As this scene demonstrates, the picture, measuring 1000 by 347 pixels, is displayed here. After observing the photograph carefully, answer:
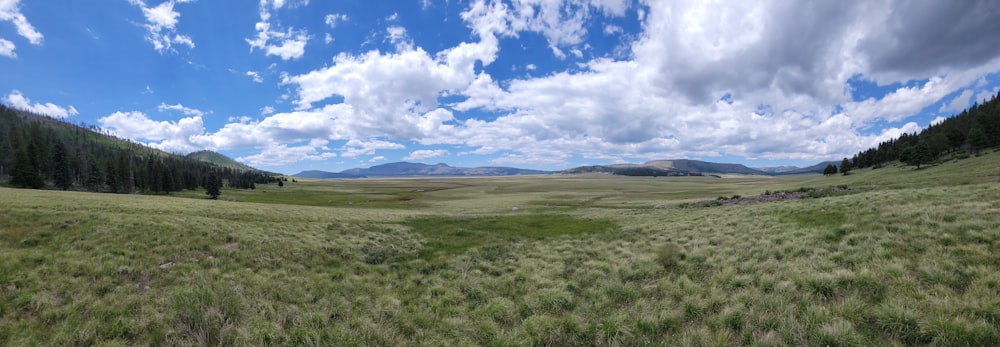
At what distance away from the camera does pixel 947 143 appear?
79375 mm

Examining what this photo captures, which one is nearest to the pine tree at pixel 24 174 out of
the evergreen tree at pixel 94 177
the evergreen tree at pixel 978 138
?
the evergreen tree at pixel 94 177

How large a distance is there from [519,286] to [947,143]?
407 ft

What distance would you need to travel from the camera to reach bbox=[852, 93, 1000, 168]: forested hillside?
7054cm

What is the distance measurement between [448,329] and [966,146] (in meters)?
136

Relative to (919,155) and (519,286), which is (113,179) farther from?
(919,155)

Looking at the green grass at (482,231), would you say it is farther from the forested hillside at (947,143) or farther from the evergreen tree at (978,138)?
the evergreen tree at (978,138)

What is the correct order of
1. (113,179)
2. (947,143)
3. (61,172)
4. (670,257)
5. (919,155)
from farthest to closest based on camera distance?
(113,179) < (61,172) < (947,143) < (919,155) < (670,257)

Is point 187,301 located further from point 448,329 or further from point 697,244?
point 697,244

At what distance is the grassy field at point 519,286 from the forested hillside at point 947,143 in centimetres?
8294

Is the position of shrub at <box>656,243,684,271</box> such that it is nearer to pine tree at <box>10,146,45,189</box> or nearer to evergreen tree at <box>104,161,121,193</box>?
pine tree at <box>10,146,45,189</box>

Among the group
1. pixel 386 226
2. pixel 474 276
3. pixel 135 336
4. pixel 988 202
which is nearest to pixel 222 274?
pixel 135 336

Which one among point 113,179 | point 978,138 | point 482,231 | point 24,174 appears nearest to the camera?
point 482,231

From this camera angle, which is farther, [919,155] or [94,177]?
[94,177]

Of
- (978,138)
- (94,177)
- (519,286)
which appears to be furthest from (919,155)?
(94,177)
